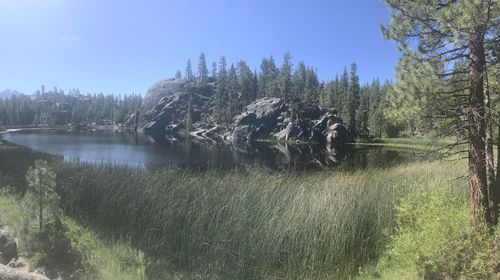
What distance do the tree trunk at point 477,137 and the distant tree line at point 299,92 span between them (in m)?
88.0

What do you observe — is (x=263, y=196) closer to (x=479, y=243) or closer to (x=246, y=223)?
(x=246, y=223)

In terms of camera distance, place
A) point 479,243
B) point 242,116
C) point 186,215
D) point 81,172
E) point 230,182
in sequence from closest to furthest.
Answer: point 479,243, point 186,215, point 230,182, point 81,172, point 242,116

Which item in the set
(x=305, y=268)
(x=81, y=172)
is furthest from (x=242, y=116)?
(x=305, y=268)

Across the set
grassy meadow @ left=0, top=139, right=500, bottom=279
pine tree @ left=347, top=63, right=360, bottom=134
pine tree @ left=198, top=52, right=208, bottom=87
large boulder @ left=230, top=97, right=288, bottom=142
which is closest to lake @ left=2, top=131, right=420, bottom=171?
grassy meadow @ left=0, top=139, right=500, bottom=279

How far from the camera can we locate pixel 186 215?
10406mm

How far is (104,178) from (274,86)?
129201 mm

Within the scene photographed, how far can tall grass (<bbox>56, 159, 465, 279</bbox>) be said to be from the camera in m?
8.59

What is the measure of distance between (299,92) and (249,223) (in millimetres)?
132411

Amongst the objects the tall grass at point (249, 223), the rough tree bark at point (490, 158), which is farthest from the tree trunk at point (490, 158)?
the tall grass at point (249, 223)

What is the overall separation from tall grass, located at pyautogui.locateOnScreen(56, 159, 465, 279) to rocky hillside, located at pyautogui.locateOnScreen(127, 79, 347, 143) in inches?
3545

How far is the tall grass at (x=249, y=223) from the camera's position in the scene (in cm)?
859

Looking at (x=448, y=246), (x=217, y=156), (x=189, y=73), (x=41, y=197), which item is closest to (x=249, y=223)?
(x=41, y=197)

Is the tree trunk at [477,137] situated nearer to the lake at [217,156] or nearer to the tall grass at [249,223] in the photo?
the tall grass at [249,223]

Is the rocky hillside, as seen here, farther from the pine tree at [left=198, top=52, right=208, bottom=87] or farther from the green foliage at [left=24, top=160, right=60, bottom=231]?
the green foliage at [left=24, top=160, right=60, bottom=231]
